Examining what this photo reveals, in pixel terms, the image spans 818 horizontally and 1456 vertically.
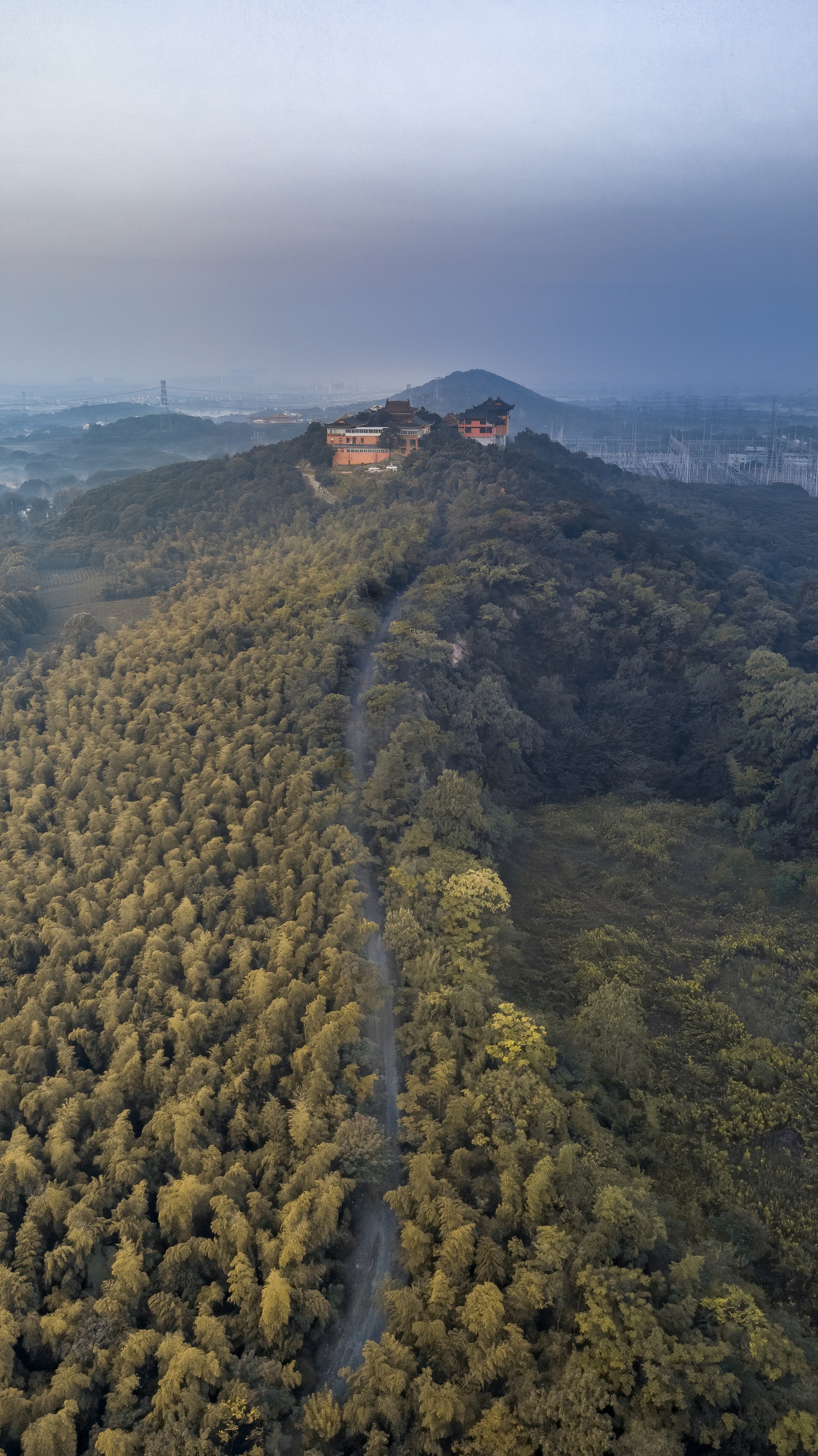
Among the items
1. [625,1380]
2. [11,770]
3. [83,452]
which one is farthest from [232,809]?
[83,452]

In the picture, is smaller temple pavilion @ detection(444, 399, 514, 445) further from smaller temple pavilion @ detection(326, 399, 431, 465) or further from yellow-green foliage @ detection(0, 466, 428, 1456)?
yellow-green foliage @ detection(0, 466, 428, 1456)

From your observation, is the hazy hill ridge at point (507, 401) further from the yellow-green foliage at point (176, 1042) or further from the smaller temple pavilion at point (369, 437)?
the yellow-green foliage at point (176, 1042)

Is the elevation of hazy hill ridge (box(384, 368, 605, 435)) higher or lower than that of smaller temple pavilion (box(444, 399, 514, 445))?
higher

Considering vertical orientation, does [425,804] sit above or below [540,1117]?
above

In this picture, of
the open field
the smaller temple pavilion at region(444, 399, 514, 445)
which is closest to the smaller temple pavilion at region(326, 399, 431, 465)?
the smaller temple pavilion at region(444, 399, 514, 445)

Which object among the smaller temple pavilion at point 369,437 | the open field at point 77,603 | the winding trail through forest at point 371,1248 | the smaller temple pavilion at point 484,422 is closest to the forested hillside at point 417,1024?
the winding trail through forest at point 371,1248

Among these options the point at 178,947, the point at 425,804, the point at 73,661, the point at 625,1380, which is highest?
the point at 73,661

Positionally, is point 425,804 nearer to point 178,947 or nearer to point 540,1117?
point 178,947
